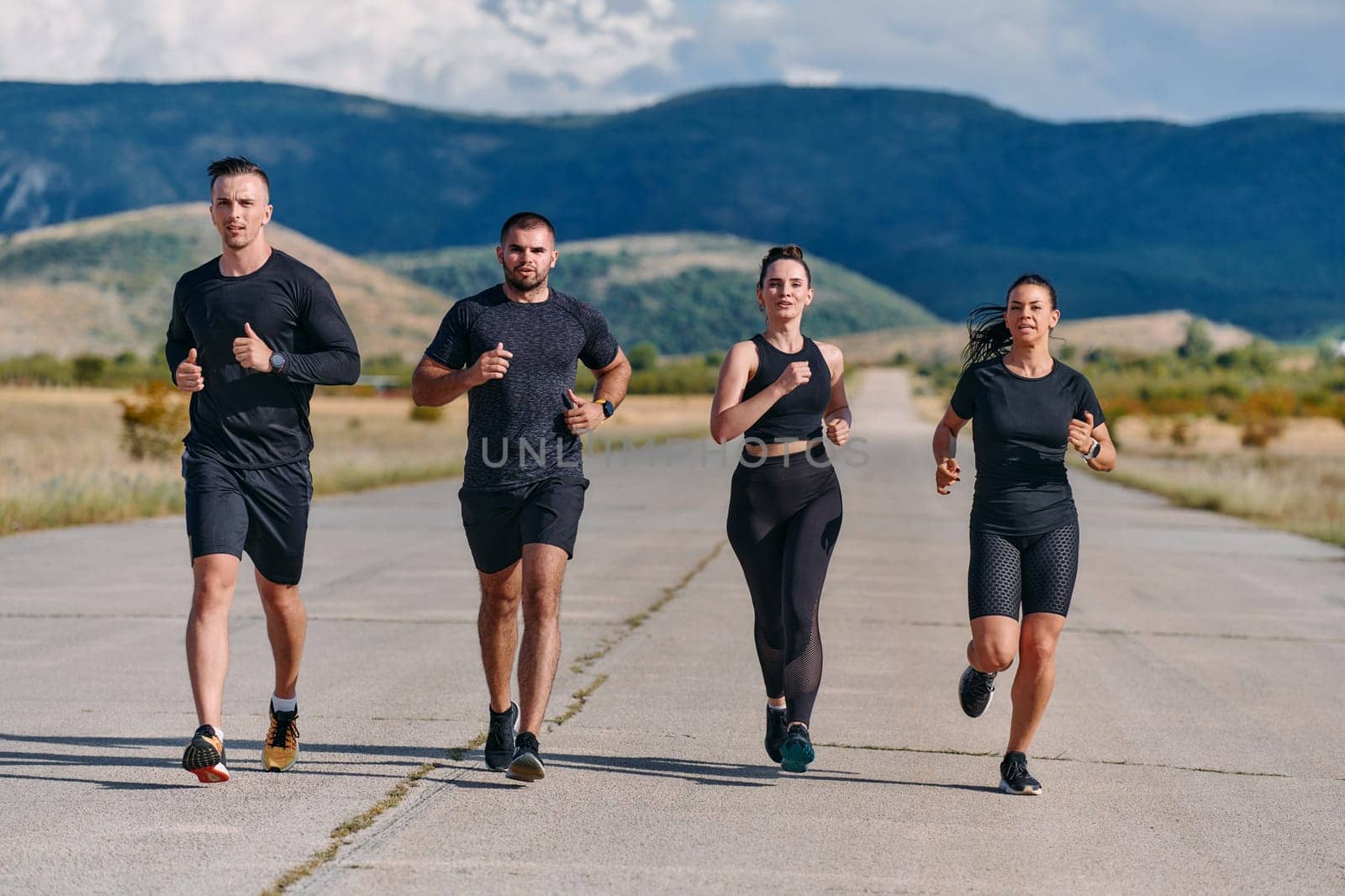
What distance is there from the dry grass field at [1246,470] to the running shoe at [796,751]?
→ 16.8m

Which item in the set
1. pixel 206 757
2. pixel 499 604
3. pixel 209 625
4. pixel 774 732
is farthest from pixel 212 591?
pixel 774 732

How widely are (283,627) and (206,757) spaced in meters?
0.82

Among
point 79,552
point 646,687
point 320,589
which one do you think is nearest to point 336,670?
point 646,687

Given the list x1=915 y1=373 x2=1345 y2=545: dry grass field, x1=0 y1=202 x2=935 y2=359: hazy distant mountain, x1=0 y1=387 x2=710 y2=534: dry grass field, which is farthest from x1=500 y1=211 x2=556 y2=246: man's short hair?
x1=0 y1=202 x2=935 y2=359: hazy distant mountain

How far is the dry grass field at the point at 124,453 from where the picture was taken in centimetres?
2228

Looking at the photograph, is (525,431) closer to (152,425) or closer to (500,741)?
(500,741)

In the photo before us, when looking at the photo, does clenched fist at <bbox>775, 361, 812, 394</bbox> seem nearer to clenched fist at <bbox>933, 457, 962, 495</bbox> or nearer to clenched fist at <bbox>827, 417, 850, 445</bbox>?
clenched fist at <bbox>827, 417, 850, 445</bbox>

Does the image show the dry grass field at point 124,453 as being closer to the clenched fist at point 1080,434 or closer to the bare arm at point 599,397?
the bare arm at point 599,397

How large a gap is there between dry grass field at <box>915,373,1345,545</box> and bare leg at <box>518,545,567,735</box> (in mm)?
17294

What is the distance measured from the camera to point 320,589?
14805 mm

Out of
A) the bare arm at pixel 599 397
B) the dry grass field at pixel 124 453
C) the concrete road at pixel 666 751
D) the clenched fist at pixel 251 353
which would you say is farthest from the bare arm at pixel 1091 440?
the dry grass field at pixel 124 453

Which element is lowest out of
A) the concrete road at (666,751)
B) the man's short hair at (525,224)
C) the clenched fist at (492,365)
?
the concrete road at (666,751)

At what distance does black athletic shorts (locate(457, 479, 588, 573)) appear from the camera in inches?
295

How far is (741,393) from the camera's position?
765 centimetres
